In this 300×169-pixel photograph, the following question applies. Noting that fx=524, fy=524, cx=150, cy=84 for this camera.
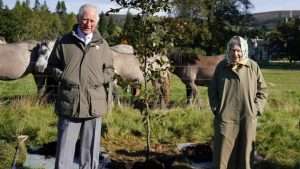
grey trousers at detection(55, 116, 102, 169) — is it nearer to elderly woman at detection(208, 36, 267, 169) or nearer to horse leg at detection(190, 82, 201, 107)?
elderly woman at detection(208, 36, 267, 169)

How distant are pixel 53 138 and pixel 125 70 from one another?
12.6ft

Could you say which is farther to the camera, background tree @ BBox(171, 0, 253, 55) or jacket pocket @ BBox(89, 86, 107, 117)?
background tree @ BBox(171, 0, 253, 55)

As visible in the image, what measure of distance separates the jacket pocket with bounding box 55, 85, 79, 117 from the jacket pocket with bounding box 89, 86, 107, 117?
147mm

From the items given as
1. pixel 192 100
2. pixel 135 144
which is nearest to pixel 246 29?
pixel 192 100

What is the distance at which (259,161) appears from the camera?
6969mm

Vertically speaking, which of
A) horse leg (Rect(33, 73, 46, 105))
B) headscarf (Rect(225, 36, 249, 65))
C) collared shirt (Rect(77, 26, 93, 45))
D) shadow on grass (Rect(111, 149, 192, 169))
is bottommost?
shadow on grass (Rect(111, 149, 192, 169))

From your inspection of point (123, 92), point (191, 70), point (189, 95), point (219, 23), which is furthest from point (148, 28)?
point (219, 23)

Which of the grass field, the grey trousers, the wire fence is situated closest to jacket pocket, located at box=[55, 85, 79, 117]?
the grey trousers

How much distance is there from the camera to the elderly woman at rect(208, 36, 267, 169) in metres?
5.22

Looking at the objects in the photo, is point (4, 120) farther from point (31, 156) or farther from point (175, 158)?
point (175, 158)

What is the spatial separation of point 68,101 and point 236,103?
1.66 m

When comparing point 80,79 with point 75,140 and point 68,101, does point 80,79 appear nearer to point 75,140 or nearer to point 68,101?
point 68,101

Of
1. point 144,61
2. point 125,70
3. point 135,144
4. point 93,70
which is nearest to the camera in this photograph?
point 93,70

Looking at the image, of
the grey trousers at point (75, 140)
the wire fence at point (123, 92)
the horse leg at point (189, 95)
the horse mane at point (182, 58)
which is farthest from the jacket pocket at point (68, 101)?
the horse mane at point (182, 58)
